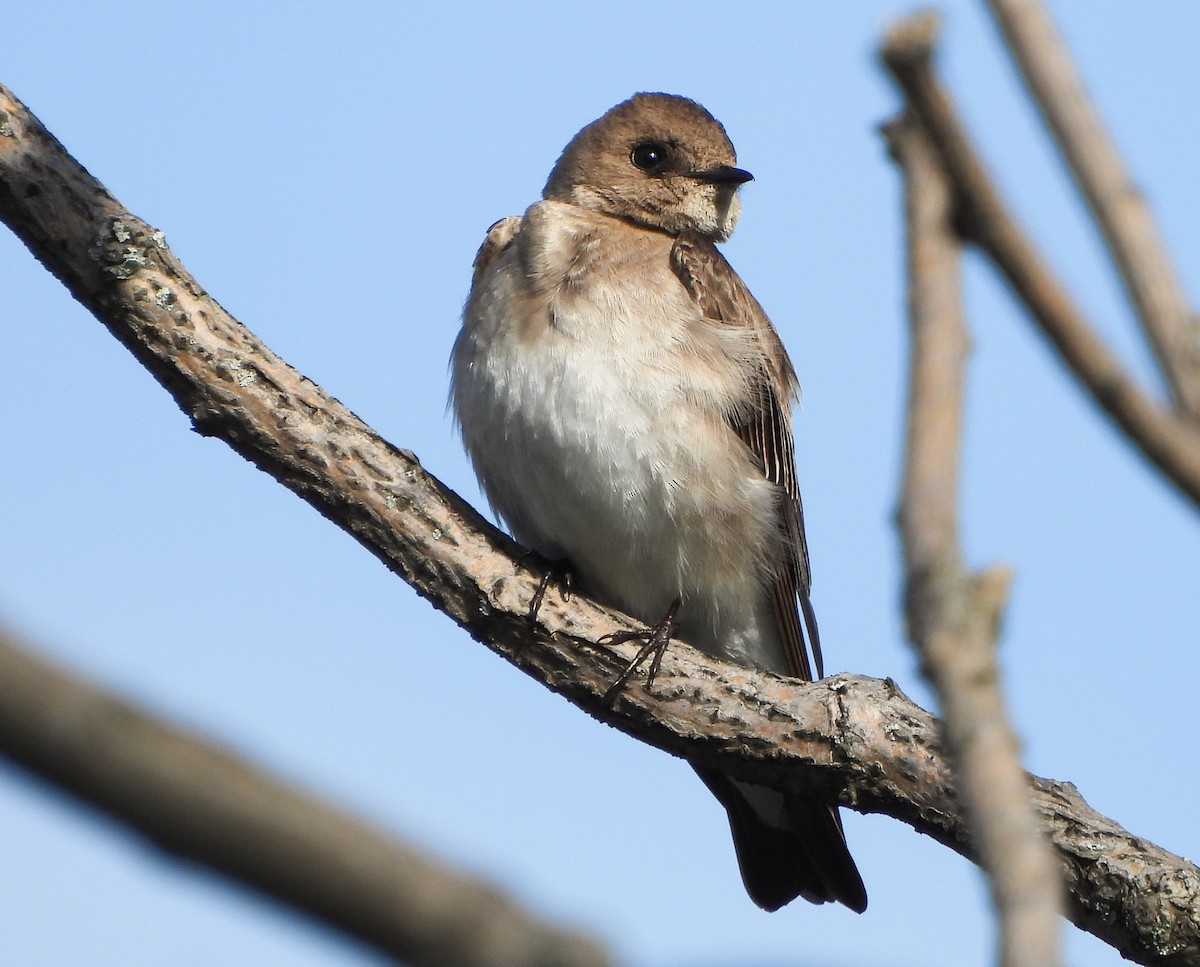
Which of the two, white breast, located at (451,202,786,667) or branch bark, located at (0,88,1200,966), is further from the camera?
white breast, located at (451,202,786,667)

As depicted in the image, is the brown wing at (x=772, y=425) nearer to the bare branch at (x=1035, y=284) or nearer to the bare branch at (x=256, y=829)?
the bare branch at (x=1035, y=284)

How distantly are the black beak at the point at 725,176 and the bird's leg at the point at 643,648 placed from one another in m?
3.45

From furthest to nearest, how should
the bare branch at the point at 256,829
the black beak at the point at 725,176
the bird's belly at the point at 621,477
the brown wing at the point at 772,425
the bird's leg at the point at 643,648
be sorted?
the black beak at the point at 725,176 → the brown wing at the point at 772,425 → the bird's belly at the point at 621,477 → the bird's leg at the point at 643,648 → the bare branch at the point at 256,829

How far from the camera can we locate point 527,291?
773 cm

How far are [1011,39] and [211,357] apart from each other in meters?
4.78

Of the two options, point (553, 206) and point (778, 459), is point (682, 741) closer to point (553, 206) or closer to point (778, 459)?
point (778, 459)

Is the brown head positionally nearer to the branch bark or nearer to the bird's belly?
the bird's belly

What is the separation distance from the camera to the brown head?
9.26m

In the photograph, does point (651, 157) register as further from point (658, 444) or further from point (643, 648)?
point (643, 648)

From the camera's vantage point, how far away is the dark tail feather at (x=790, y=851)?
7.76 m

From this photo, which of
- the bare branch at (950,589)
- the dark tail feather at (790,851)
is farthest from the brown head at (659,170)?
the bare branch at (950,589)

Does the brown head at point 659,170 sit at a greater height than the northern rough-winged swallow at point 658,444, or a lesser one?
greater

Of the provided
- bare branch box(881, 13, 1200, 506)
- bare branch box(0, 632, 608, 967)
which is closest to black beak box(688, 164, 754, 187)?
bare branch box(881, 13, 1200, 506)

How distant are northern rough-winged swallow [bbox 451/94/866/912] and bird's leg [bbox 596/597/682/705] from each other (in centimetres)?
86
